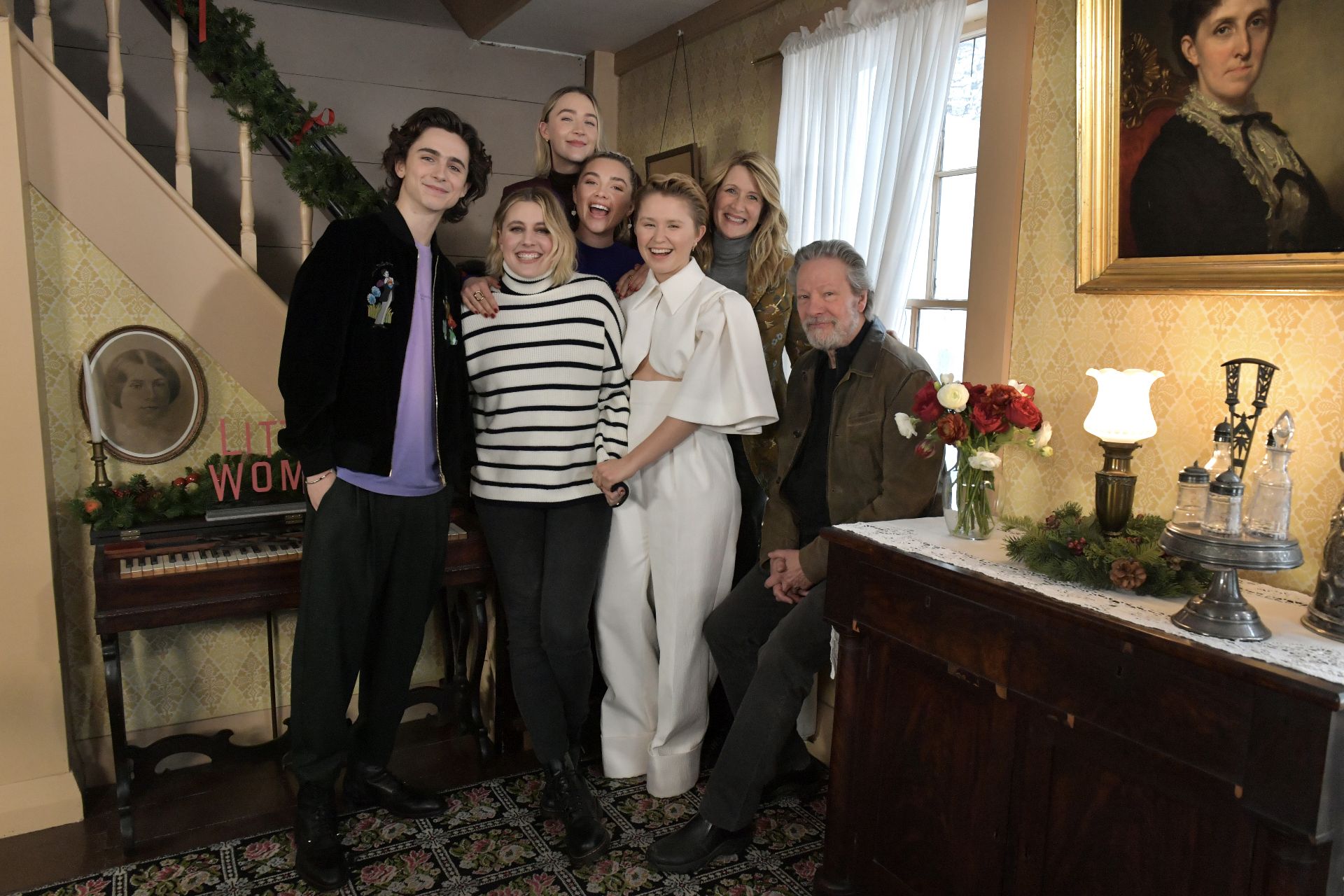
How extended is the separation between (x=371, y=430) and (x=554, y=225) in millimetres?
744

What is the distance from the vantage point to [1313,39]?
1.89m

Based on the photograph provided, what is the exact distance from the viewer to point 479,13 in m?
4.81

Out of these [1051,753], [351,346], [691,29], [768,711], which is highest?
[691,29]

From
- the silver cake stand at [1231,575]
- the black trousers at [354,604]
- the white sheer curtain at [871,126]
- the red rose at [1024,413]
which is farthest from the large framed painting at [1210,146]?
the black trousers at [354,604]

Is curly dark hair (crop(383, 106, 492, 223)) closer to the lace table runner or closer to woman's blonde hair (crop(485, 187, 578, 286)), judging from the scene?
woman's blonde hair (crop(485, 187, 578, 286))

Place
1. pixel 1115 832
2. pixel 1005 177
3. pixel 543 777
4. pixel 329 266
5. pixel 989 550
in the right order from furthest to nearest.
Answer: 1. pixel 543 777
2. pixel 1005 177
3. pixel 329 266
4. pixel 989 550
5. pixel 1115 832

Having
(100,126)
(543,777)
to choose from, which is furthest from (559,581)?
(100,126)

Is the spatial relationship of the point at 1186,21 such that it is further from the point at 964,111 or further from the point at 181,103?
the point at 181,103

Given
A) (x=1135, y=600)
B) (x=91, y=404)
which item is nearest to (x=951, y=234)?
(x=1135, y=600)

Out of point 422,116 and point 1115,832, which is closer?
point 1115,832

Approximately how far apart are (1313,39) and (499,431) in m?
2.06

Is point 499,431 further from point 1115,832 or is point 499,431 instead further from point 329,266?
point 1115,832

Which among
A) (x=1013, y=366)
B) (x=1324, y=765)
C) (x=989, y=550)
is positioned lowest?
(x=1324, y=765)

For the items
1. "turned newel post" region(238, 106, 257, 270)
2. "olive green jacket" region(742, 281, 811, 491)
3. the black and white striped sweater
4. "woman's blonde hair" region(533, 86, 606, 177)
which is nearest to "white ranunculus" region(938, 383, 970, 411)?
"olive green jacket" region(742, 281, 811, 491)
